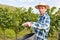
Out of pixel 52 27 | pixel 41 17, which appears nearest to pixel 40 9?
pixel 41 17

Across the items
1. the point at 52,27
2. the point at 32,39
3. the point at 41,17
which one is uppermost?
the point at 41,17

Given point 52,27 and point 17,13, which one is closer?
point 52,27

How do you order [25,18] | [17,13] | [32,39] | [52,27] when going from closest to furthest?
[32,39] → [52,27] → [25,18] → [17,13]

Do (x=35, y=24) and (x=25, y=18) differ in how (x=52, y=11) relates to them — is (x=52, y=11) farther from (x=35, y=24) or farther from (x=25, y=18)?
(x=35, y=24)

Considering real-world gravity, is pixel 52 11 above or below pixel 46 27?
below

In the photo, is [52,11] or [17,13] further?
[17,13]

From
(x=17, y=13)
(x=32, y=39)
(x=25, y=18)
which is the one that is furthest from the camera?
(x=17, y=13)

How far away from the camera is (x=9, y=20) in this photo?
2645 centimetres

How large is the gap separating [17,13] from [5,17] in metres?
1.52

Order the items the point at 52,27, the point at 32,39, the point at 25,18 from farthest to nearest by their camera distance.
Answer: the point at 25,18, the point at 52,27, the point at 32,39

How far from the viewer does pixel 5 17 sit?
26656mm

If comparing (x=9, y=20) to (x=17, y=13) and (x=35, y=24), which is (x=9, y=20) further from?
(x=35, y=24)

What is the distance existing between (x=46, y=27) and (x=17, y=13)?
22900 millimetres

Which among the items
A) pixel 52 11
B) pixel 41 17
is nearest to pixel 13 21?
pixel 52 11
